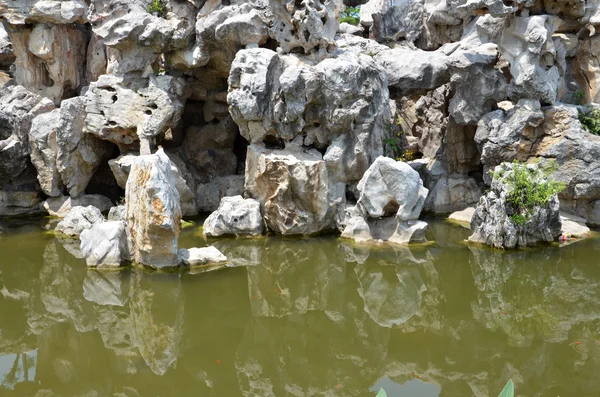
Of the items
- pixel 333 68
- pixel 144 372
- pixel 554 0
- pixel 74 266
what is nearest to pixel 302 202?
pixel 333 68

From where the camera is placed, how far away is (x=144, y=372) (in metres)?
5.61

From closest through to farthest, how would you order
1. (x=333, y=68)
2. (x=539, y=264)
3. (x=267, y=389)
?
(x=267, y=389) → (x=539, y=264) → (x=333, y=68)

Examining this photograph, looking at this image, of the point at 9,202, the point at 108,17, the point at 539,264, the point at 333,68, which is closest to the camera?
the point at 539,264

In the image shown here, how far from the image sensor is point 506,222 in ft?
32.7

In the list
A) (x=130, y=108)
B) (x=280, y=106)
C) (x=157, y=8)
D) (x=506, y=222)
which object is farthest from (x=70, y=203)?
(x=506, y=222)

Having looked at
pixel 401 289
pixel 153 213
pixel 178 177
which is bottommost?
pixel 401 289

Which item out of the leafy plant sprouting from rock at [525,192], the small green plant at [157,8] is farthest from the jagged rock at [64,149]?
the leafy plant sprouting from rock at [525,192]

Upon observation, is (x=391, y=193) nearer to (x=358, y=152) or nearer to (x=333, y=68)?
(x=358, y=152)

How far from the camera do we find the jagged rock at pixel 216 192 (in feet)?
47.3

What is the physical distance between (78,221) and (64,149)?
2459 mm

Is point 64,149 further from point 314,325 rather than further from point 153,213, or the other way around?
point 314,325

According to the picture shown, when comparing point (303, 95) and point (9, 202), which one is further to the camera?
point (9, 202)

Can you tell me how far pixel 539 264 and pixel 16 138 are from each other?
41.3ft

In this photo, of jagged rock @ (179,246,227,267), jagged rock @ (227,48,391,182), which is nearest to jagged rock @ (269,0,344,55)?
jagged rock @ (227,48,391,182)
